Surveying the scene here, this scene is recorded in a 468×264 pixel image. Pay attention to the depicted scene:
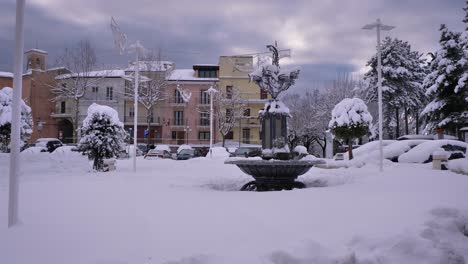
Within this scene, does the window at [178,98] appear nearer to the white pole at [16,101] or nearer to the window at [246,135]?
the window at [246,135]

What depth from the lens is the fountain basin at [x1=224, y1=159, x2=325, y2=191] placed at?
9555 millimetres

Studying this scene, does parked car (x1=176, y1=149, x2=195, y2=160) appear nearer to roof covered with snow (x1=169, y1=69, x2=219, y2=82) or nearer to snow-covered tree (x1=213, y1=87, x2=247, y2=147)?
snow-covered tree (x1=213, y1=87, x2=247, y2=147)

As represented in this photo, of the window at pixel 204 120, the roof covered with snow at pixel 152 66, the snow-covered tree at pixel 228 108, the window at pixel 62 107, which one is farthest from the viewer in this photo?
the window at pixel 204 120

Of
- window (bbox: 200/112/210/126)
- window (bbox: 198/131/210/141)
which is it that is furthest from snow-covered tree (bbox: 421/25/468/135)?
window (bbox: 198/131/210/141)

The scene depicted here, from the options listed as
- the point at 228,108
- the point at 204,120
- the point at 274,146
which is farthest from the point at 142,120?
the point at 274,146

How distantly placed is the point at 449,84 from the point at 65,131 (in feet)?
142

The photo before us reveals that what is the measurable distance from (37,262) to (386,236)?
3.92 meters

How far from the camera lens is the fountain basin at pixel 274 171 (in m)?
9.55

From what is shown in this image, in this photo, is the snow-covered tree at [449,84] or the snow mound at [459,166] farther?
the snow-covered tree at [449,84]

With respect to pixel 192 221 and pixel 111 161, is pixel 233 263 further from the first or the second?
pixel 111 161

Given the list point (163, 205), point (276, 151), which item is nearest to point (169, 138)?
point (276, 151)

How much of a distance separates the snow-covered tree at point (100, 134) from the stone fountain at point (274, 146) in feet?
19.9

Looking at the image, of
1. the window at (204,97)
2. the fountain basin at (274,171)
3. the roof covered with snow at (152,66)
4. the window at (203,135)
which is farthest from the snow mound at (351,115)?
the window at (203,135)

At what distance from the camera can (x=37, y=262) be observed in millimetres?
3871
